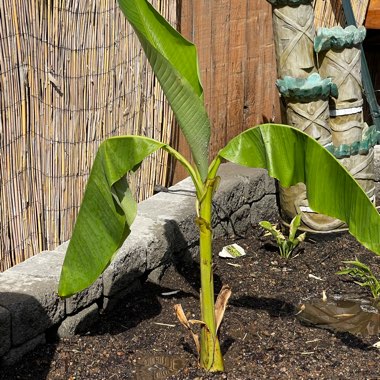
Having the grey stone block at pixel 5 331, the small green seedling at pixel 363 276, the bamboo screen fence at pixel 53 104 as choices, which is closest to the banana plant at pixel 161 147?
the grey stone block at pixel 5 331

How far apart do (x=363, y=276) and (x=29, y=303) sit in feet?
7.19

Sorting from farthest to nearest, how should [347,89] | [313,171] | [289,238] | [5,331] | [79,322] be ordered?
1. [347,89]
2. [289,238]
3. [79,322]
4. [5,331]
5. [313,171]

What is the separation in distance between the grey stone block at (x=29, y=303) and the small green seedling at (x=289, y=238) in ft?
6.11

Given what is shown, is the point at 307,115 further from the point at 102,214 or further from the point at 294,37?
the point at 102,214

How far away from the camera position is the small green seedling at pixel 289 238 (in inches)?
236

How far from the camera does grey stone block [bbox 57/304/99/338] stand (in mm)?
4664

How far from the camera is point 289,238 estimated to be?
6.09 meters

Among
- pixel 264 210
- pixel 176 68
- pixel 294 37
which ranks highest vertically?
pixel 176 68

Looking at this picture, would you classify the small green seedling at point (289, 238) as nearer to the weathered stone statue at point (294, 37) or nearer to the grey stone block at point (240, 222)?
the grey stone block at point (240, 222)

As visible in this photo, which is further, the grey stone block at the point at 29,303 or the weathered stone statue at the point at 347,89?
the weathered stone statue at the point at 347,89

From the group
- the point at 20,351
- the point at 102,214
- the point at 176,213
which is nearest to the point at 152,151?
the point at 102,214

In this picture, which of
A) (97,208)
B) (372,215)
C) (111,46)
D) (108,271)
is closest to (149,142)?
(97,208)

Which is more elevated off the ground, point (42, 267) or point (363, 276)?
point (42, 267)

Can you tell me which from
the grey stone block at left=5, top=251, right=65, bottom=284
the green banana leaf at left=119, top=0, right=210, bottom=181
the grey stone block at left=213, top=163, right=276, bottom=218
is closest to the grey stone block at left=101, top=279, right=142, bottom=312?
the grey stone block at left=5, top=251, right=65, bottom=284
